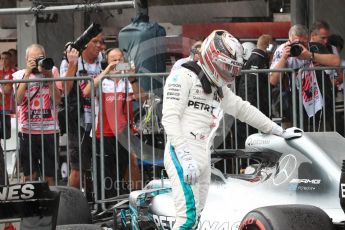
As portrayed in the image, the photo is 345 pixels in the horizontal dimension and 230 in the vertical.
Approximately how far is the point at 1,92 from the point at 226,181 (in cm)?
343

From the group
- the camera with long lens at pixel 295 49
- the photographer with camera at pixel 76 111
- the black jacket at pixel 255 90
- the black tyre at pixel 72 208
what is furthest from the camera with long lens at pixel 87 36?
the black tyre at pixel 72 208

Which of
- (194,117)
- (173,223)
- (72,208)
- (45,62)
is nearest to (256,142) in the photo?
(194,117)

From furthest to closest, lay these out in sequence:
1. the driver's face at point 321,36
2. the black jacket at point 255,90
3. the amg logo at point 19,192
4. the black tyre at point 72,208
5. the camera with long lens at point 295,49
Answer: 1. the driver's face at point 321,36
2. the black jacket at point 255,90
3. the camera with long lens at point 295,49
4. the black tyre at point 72,208
5. the amg logo at point 19,192

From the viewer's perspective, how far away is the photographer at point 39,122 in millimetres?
9453

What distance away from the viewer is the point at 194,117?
659 cm

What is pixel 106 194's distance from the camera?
945 cm

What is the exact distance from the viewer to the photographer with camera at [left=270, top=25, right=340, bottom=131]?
941 centimetres

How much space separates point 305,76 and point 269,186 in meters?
3.08

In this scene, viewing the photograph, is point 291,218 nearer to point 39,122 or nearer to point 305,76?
point 305,76

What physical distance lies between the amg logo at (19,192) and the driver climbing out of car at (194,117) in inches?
68.8

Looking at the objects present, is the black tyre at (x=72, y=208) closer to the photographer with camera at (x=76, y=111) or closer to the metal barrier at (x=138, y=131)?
the metal barrier at (x=138, y=131)

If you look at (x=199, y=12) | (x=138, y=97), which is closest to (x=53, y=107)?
(x=138, y=97)

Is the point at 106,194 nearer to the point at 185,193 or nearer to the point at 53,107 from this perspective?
the point at 53,107

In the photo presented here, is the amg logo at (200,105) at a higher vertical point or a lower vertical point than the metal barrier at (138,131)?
higher
